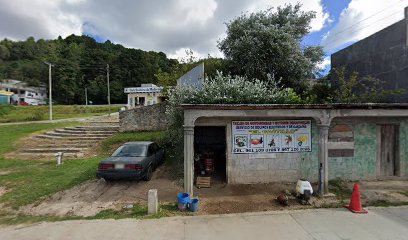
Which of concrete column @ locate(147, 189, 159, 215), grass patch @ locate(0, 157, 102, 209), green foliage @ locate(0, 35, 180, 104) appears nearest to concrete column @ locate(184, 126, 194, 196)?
concrete column @ locate(147, 189, 159, 215)

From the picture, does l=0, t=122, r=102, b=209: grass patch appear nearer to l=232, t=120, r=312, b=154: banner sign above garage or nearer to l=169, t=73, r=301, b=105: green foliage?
l=169, t=73, r=301, b=105: green foliage

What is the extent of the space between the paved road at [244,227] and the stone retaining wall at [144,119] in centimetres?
1069

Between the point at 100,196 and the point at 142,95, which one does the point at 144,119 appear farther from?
the point at 142,95

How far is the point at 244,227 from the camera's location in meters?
5.52

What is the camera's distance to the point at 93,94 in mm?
66625

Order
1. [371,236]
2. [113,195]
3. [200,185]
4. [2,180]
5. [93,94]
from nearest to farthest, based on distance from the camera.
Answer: [371,236] → [113,195] → [200,185] → [2,180] → [93,94]

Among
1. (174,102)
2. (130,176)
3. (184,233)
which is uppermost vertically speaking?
(174,102)

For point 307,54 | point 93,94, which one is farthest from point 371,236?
point 93,94

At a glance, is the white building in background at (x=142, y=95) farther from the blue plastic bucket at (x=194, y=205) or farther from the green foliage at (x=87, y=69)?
the blue plastic bucket at (x=194, y=205)

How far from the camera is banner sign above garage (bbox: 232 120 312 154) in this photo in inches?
325

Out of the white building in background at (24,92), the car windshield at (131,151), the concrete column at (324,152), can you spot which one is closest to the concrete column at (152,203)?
the car windshield at (131,151)

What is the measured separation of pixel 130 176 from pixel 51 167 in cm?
558

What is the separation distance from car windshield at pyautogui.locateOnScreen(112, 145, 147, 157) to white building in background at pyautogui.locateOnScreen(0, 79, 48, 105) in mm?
72271

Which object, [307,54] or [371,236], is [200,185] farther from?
[307,54]
